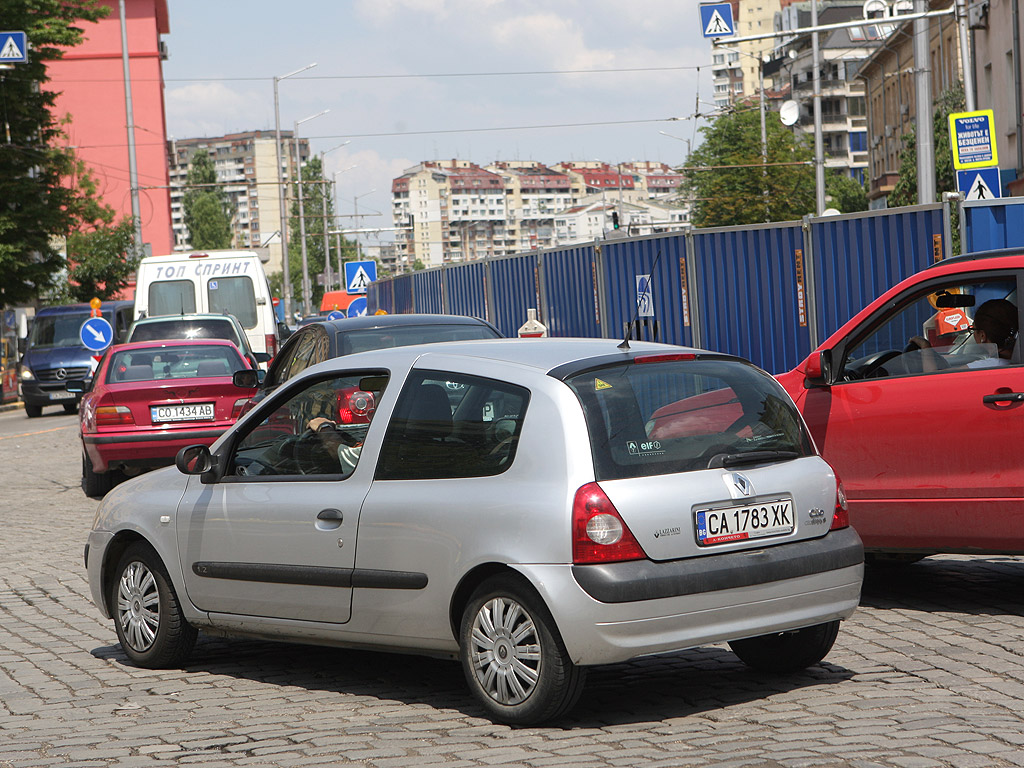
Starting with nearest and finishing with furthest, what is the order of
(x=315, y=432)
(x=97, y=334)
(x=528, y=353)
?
1. (x=528, y=353)
2. (x=315, y=432)
3. (x=97, y=334)

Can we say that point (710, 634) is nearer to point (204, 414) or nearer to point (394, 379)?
point (394, 379)

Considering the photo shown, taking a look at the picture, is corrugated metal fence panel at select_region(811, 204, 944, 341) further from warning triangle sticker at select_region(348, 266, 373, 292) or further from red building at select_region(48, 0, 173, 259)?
red building at select_region(48, 0, 173, 259)

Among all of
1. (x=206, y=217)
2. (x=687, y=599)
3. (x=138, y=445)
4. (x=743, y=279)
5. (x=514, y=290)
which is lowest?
(x=687, y=599)

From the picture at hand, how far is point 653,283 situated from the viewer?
1883 cm

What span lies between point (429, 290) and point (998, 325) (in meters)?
26.1

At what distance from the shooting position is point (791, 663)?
6.39 m

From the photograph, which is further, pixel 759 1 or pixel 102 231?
pixel 759 1

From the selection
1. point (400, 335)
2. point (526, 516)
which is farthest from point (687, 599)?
point (400, 335)

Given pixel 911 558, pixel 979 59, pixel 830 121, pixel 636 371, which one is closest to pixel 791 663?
pixel 636 371

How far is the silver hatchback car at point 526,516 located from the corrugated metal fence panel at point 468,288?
2030cm

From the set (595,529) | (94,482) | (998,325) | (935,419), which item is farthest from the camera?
(94,482)

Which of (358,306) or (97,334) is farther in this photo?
(358,306)

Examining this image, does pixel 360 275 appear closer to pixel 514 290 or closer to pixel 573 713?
pixel 514 290

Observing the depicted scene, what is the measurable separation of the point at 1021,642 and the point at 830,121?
13604 centimetres
